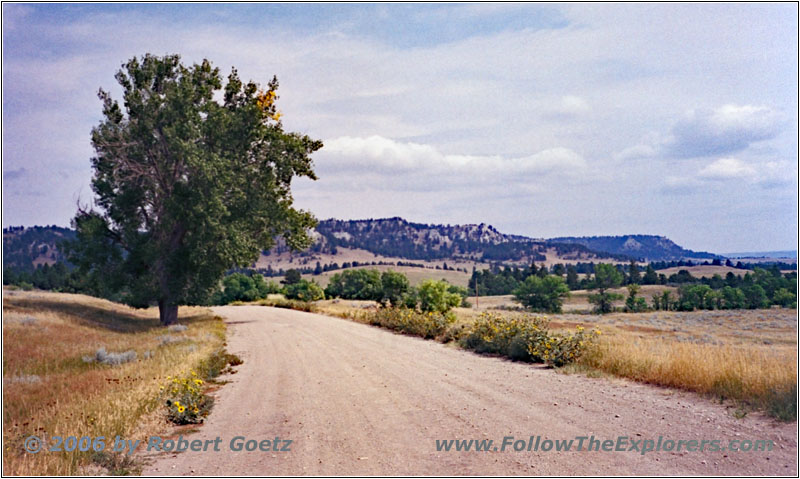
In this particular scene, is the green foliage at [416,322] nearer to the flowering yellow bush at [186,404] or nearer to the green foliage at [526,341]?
the green foliage at [526,341]

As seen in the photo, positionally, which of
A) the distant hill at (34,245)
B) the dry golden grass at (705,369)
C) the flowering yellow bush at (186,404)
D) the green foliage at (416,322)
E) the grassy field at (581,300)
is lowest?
the grassy field at (581,300)

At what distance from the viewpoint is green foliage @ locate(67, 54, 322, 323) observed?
94.7 feet

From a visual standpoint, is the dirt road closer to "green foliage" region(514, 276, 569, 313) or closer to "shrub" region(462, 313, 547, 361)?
"shrub" region(462, 313, 547, 361)

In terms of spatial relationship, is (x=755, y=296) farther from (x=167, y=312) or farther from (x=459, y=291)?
(x=167, y=312)

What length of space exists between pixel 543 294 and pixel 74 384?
117 metres

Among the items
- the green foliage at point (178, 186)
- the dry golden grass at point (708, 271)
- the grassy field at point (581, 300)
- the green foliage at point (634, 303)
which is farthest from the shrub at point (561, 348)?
the dry golden grass at point (708, 271)

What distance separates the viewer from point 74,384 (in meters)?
11.7

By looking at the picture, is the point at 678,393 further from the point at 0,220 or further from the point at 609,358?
the point at 0,220

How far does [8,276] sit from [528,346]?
3854 inches

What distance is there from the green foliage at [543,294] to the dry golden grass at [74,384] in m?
105

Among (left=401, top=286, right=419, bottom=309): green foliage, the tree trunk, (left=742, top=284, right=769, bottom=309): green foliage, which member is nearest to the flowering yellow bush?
the tree trunk

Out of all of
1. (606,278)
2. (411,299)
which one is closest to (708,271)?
(606,278)

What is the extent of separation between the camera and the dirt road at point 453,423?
6445mm

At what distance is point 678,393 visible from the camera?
10.0 m
